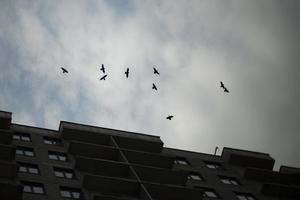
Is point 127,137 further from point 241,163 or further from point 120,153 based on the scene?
point 241,163

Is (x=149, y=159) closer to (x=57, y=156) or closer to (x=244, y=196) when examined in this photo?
(x=57, y=156)

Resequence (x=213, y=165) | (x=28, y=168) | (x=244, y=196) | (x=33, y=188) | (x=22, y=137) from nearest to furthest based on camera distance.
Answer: (x=33, y=188)
(x=28, y=168)
(x=244, y=196)
(x=22, y=137)
(x=213, y=165)

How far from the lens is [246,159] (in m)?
51.7

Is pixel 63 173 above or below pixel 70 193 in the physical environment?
above

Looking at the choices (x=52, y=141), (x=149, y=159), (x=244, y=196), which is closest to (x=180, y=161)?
(x=149, y=159)

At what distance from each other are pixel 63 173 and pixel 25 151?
15.2 feet

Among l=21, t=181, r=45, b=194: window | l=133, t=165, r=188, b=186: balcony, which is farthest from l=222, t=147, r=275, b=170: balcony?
l=21, t=181, r=45, b=194: window

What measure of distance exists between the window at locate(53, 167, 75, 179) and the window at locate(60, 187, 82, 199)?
7.79 ft

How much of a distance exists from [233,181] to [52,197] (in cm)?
1754

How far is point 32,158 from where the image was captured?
4231 cm

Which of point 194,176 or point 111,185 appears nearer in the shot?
point 111,185

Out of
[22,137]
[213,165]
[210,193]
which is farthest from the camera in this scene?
[213,165]

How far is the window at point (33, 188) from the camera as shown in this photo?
36.2m

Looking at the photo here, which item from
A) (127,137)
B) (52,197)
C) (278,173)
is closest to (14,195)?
(52,197)
